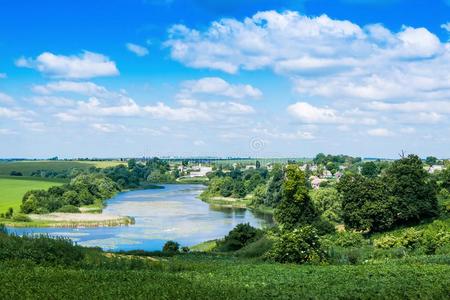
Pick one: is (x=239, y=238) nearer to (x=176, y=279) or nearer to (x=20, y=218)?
(x=176, y=279)

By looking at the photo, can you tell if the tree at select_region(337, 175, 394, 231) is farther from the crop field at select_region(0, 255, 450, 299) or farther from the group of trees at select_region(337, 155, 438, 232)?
the crop field at select_region(0, 255, 450, 299)

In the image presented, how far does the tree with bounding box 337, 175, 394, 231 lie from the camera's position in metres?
63.5

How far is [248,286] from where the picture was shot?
20094mm

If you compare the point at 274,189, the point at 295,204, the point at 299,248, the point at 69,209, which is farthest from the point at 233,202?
the point at 299,248

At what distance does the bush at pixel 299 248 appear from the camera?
3362cm

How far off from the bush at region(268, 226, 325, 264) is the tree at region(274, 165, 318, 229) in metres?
31.7

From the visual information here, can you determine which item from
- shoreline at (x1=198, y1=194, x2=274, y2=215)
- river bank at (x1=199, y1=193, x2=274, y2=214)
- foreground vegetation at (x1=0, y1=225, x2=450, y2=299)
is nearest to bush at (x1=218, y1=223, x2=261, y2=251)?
foreground vegetation at (x1=0, y1=225, x2=450, y2=299)

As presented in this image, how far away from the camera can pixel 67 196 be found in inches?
5443

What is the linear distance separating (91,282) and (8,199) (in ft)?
438

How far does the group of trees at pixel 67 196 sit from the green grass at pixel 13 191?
399cm

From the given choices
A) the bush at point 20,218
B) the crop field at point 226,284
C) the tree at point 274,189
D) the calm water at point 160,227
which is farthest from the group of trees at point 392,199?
the bush at point 20,218

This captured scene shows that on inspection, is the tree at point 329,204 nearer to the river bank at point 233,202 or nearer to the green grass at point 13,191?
the river bank at point 233,202

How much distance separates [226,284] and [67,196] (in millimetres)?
124378

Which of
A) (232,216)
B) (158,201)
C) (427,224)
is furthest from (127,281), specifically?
(158,201)
